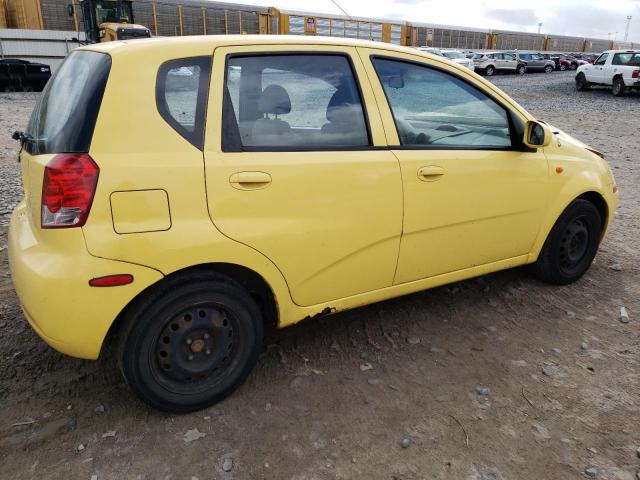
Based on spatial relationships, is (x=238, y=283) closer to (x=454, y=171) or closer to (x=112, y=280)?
(x=112, y=280)

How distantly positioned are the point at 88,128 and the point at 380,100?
1.49 m

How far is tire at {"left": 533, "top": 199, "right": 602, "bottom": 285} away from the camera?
3.82m

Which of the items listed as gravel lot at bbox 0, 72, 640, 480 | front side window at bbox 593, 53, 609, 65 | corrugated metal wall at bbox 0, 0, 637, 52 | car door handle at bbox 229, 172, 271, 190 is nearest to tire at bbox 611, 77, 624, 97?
front side window at bbox 593, 53, 609, 65

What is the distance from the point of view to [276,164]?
2.47 meters

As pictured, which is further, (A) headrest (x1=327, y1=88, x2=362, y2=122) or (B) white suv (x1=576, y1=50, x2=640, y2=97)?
(B) white suv (x1=576, y1=50, x2=640, y2=97)

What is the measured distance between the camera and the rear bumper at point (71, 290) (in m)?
2.15

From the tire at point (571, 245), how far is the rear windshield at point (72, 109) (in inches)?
124

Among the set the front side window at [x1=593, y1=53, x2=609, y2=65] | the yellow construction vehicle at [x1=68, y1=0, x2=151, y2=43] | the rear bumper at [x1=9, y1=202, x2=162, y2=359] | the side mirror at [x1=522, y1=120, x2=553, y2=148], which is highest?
the yellow construction vehicle at [x1=68, y1=0, x2=151, y2=43]

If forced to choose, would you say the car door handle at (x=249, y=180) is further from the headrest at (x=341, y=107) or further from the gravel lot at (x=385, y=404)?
the gravel lot at (x=385, y=404)

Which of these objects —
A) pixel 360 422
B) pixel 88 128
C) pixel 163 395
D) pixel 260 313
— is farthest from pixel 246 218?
pixel 360 422

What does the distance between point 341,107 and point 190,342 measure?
4.72 ft

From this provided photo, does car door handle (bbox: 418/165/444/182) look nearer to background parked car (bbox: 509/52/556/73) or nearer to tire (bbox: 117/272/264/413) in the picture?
tire (bbox: 117/272/264/413)

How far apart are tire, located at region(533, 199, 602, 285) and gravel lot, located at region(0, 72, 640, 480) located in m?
0.24

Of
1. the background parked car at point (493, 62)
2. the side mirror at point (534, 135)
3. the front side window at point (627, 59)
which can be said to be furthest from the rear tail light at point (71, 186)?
the background parked car at point (493, 62)
